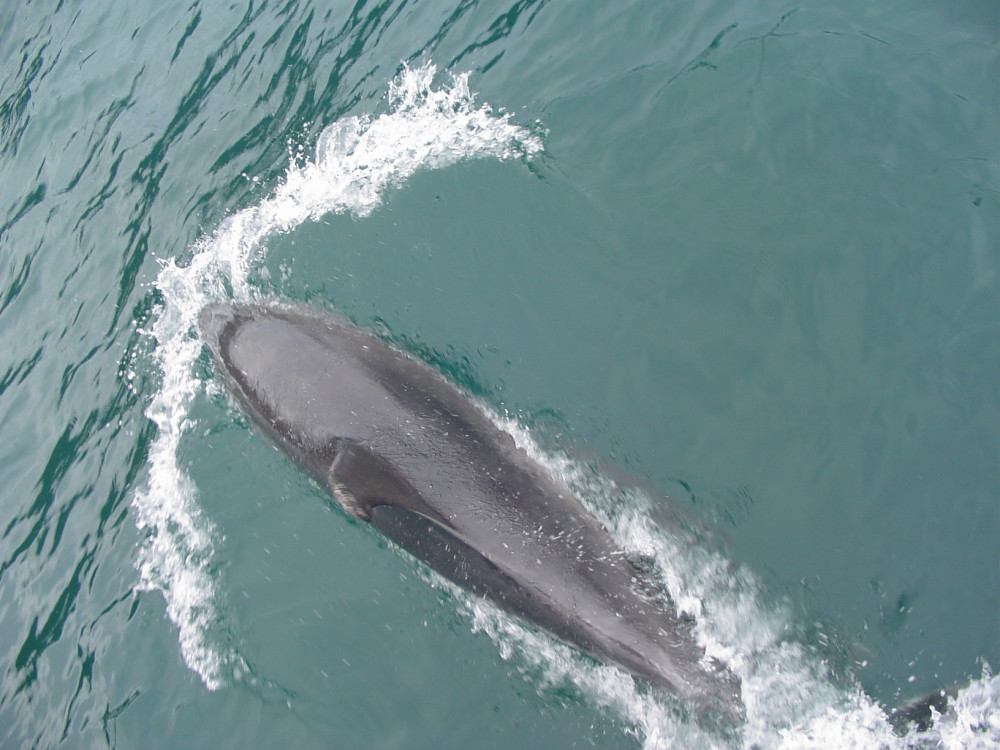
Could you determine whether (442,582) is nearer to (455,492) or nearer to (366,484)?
(455,492)

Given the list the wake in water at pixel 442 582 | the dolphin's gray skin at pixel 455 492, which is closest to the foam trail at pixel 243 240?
the wake in water at pixel 442 582

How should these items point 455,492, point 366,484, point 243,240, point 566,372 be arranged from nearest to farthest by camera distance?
point 455,492, point 366,484, point 566,372, point 243,240

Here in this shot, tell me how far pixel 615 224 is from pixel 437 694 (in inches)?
253

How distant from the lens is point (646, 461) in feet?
26.7

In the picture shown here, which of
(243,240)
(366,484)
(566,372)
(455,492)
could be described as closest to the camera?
(455,492)

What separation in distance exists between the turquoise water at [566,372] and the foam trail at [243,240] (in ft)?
0.19

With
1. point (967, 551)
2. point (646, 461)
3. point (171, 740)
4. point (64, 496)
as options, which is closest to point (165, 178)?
point (64, 496)

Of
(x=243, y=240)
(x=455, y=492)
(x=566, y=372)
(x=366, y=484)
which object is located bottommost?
(x=366, y=484)

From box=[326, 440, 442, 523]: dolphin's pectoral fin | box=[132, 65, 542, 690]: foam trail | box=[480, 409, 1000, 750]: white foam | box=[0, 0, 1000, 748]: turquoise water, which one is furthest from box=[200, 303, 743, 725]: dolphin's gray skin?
box=[132, 65, 542, 690]: foam trail

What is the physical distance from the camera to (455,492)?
305 inches

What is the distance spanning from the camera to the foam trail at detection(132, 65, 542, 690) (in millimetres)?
9516

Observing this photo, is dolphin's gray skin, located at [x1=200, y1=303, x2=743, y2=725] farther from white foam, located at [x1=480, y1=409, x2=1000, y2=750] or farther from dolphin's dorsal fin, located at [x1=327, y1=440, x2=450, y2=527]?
white foam, located at [x1=480, y1=409, x2=1000, y2=750]

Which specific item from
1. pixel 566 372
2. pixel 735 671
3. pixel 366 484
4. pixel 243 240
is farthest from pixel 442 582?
pixel 243 240

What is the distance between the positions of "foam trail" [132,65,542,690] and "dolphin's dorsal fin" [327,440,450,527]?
256cm
